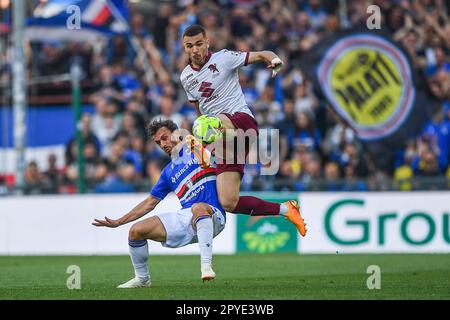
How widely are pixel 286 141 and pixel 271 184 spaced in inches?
43.4

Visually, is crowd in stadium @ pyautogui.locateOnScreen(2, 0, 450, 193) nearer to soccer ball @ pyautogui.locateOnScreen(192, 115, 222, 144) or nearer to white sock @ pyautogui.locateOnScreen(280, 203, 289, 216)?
white sock @ pyautogui.locateOnScreen(280, 203, 289, 216)

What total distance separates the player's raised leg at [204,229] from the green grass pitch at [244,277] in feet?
1.14

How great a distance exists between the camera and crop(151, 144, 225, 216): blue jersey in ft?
40.2

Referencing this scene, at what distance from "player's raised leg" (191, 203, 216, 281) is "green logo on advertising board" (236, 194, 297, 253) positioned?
29.1 ft

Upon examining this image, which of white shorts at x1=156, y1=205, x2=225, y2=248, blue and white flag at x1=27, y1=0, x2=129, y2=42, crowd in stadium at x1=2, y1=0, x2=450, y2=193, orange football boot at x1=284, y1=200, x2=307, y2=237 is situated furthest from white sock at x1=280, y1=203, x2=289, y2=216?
blue and white flag at x1=27, y1=0, x2=129, y2=42

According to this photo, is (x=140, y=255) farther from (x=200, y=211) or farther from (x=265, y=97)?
(x=265, y=97)

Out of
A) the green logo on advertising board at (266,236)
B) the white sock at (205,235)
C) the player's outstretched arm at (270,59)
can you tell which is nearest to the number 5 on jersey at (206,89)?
the player's outstretched arm at (270,59)

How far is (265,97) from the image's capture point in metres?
22.2

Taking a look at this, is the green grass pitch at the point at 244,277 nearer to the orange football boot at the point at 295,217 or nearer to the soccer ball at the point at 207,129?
the orange football boot at the point at 295,217

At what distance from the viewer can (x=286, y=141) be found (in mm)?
21438

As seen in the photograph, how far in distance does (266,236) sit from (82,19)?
625cm

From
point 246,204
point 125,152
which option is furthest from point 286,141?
point 246,204

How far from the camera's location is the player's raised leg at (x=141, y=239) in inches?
464
